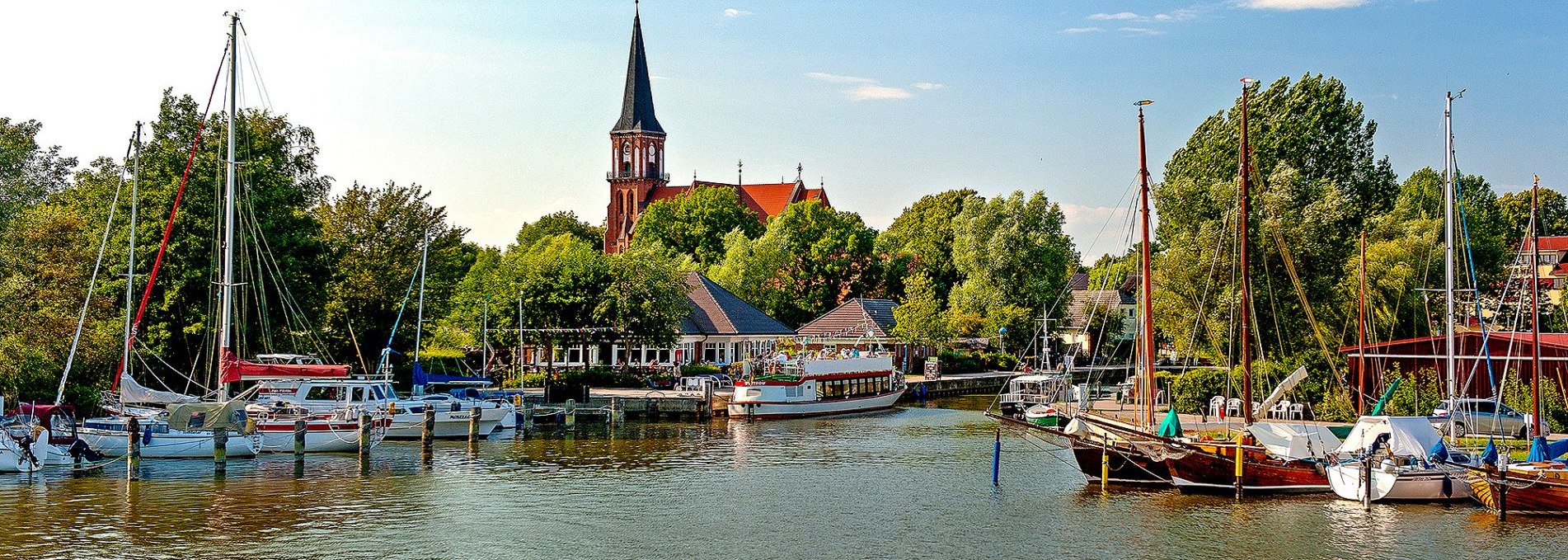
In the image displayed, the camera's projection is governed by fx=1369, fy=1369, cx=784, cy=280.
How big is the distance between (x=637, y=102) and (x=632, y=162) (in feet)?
24.6

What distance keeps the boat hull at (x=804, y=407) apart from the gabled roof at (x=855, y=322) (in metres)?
20.8

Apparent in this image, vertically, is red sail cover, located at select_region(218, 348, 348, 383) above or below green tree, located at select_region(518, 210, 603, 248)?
below

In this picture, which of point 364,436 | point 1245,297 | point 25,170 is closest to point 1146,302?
point 1245,297

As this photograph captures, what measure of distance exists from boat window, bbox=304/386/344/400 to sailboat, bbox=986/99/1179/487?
23205 mm

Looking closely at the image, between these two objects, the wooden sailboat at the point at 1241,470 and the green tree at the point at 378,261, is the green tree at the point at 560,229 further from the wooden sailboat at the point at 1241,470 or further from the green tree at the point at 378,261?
the wooden sailboat at the point at 1241,470

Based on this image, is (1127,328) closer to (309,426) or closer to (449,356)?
(449,356)

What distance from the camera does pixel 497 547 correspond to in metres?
28.9

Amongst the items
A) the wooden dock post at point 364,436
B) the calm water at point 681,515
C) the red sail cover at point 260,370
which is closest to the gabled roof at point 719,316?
the red sail cover at point 260,370

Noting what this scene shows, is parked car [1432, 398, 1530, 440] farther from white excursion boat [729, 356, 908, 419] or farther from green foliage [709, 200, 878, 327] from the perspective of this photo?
green foliage [709, 200, 878, 327]

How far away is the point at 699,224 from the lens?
123 metres

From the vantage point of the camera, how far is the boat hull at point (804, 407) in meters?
60.1

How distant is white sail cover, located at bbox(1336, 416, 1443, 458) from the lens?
33.3 m

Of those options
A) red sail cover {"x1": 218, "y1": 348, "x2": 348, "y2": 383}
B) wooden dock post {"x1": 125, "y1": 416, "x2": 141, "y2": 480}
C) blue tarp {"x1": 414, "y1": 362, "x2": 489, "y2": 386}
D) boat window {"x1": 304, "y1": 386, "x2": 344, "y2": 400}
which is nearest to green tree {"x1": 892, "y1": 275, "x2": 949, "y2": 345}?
blue tarp {"x1": 414, "y1": 362, "x2": 489, "y2": 386}

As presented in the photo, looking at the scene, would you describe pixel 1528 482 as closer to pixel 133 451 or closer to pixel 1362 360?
pixel 1362 360
